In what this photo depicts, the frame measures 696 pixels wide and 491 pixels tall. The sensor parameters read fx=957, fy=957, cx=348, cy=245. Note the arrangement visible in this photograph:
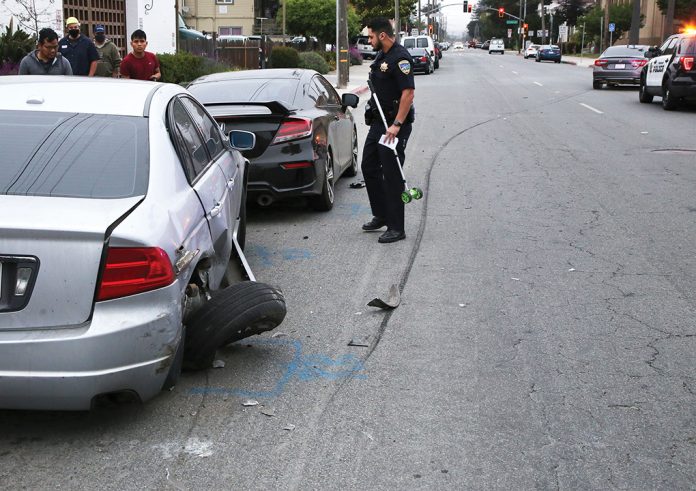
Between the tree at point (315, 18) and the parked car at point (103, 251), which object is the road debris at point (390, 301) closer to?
the parked car at point (103, 251)

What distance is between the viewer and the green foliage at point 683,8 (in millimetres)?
56219

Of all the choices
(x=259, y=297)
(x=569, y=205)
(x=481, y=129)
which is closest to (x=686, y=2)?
(x=481, y=129)

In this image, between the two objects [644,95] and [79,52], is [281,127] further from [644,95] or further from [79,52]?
[644,95]

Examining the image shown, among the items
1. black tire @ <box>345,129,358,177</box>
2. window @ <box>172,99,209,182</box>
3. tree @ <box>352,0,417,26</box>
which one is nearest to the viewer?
window @ <box>172,99,209,182</box>

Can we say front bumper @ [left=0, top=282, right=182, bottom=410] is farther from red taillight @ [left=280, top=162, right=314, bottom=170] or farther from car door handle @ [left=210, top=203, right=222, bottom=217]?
red taillight @ [left=280, top=162, right=314, bottom=170]

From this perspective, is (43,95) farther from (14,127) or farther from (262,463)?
(262,463)

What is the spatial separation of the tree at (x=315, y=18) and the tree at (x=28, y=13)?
37.6 meters

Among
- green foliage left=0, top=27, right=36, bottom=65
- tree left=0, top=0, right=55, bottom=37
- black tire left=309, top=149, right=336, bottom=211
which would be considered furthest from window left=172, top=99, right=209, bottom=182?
tree left=0, top=0, right=55, bottom=37

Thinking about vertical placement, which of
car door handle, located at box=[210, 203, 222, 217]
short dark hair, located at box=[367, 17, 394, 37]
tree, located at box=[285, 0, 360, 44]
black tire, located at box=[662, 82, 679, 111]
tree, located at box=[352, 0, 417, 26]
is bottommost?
car door handle, located at box=[210, 203, 222, 217]

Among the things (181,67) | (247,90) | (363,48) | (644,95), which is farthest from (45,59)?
(363,48)

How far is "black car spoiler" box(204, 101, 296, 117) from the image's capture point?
8.95 metres

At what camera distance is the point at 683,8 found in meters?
58.3

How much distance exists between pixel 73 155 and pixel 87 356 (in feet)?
3.83

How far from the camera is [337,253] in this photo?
8.12m
